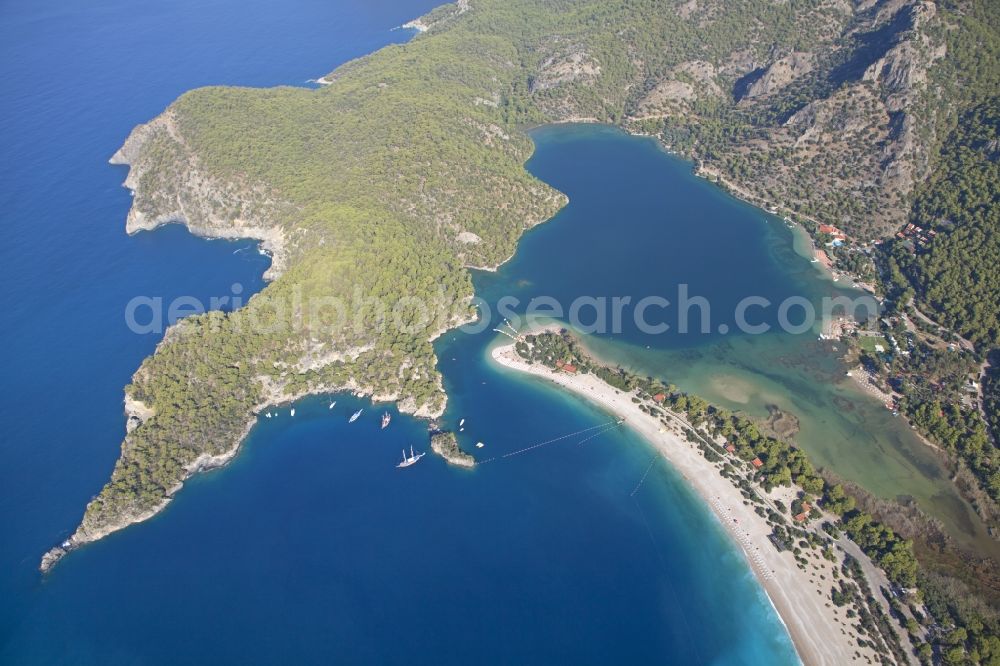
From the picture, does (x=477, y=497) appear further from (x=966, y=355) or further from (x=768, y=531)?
(x=966, y=355)

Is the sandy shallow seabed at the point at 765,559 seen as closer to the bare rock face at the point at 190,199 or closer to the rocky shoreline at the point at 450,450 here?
the rocky shoreline at the point at 450,450

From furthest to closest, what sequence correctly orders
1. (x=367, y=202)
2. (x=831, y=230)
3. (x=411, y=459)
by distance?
1. (x=831, y=230)
2. (x=367, y=202)
3. (x=411, y=459)

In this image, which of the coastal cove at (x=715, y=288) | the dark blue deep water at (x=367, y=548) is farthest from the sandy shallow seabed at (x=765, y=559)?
the coastal cove at (x=715, y=288)

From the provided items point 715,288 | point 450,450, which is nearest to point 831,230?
point 715,288

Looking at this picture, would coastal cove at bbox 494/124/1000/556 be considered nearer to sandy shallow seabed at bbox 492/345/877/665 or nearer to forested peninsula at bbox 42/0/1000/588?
forested peninsula at bbox 42/0/1000/588

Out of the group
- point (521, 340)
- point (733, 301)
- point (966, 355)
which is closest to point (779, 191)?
point (733, 301)

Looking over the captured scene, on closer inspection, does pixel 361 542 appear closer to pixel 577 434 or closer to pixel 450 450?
pixel 450 450

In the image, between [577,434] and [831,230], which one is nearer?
[577,434]

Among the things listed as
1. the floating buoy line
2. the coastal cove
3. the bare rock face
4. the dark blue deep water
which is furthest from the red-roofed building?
the bare rock face
